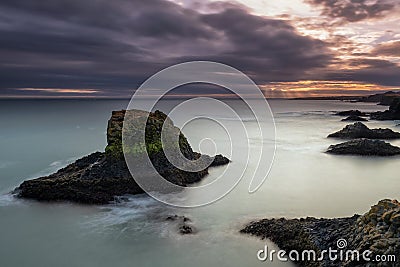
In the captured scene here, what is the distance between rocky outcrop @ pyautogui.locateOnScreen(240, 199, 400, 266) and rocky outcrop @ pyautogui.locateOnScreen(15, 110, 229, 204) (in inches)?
214

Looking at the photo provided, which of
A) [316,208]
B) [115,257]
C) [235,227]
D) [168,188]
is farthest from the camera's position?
[168,188]

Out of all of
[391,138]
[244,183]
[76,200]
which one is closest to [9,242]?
[76,200]

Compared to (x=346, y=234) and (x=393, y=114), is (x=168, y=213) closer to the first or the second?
(x=346, y=234)

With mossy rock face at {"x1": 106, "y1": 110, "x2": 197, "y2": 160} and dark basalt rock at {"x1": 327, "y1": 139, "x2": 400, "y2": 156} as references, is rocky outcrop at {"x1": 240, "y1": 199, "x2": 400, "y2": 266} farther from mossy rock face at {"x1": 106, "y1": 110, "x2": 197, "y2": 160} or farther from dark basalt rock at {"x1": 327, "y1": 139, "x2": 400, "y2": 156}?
dark basalt rock at {"x1": 327, "y1": 139, "x2": 400, "y2": 156}

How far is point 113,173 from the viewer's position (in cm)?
1288

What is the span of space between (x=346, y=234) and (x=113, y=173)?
8867 millimetres

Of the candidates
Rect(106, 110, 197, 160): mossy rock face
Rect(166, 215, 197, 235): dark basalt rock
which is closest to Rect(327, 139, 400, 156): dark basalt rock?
Rect(106, 110, 197, 160): mossy rock face

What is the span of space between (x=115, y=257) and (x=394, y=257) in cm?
625

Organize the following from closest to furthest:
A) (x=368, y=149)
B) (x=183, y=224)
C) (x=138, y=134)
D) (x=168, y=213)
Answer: (x=183, y=224) < (x=168, y=213) < (x=138, y=134) < (x=368, y=149)

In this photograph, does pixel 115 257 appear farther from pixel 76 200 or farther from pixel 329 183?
pixel 329 183

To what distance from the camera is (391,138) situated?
26.5 metres

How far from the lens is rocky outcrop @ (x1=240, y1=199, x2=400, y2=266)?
6012 mm

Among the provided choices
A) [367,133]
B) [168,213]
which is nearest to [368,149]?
[367,133]

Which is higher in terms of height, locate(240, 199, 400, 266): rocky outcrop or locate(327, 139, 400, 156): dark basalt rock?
locate(327, 139, 400, 156): dark basalt rock
